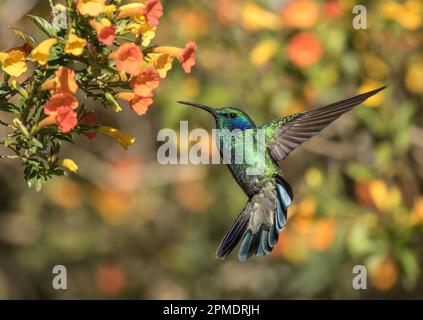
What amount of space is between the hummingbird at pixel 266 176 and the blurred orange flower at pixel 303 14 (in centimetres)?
162

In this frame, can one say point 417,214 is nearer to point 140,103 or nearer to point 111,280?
point 140,103

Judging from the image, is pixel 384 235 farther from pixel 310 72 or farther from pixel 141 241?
pixel 141 241

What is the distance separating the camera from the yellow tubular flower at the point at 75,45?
158 cm

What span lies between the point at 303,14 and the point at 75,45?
7.91 ft

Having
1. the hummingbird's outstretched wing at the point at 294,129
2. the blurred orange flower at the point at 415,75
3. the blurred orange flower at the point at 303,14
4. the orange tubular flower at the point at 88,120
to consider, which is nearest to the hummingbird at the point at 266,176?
the hummingbird's outstretched wing at the point at 294,129

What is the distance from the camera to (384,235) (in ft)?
11.5

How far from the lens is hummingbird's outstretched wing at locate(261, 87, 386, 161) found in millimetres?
2160

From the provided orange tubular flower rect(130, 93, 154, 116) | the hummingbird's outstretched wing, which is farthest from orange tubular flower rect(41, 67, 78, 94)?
the hummingbird's outstretched wing

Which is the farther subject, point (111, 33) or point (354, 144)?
point (354, 144)

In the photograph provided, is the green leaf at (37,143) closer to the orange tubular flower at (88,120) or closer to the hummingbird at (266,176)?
the orange tubular flower at (88,120)

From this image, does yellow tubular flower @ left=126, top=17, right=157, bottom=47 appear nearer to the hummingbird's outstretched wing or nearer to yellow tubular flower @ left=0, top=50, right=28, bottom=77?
yellow tubular flower @ left=0, top=50, right=28, bottom=77

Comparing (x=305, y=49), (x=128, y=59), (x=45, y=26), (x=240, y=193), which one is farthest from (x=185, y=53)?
(x=240, y=193)

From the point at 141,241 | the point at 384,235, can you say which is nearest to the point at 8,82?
the point at 384,235
